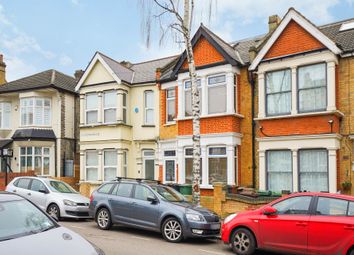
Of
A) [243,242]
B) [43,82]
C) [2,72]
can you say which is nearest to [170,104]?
[43,82]

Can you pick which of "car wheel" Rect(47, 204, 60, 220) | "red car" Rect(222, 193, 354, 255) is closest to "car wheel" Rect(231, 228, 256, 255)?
"red car" Rect(222, 193, 354, 255)

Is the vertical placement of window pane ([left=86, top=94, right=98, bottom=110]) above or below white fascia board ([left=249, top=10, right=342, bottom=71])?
below

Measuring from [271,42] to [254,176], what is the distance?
5.64 meters

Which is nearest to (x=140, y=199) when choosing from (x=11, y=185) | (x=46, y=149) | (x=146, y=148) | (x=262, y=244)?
(x=262, y=244)

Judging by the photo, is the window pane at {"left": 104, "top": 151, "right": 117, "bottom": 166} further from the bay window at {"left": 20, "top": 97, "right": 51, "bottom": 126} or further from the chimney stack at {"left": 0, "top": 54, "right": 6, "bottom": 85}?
the chimney stack at {"left": 0, "top": 54, "right": 6, "bottom": 85}

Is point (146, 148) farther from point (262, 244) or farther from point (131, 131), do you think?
point (262, 244)

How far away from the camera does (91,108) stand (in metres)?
22.3

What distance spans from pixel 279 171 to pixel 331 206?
303 inches

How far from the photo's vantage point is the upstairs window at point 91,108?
22.2 meters

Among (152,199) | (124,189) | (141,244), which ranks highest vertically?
(124,189)

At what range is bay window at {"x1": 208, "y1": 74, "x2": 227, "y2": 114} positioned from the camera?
17281 mm

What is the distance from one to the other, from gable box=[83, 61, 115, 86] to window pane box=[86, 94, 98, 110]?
0.75 m

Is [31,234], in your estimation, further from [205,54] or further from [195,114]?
[205,54]

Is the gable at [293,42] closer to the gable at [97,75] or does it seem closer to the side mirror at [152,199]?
the side mirror at [152,199]
